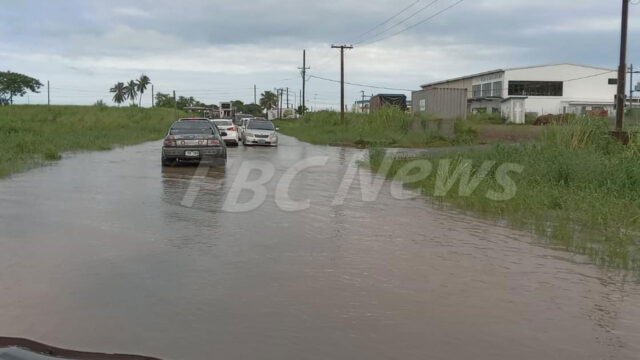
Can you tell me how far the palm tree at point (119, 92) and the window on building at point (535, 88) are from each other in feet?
249

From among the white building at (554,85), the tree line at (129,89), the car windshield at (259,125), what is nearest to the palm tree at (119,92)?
the tree line at (129,89)

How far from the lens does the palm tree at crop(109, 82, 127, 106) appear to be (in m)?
121

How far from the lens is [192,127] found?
20703mm

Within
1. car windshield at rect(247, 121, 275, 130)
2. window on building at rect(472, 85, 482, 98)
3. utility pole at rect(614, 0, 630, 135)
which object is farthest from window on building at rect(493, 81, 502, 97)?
utility pole at rect(614, 0, 630, 135)

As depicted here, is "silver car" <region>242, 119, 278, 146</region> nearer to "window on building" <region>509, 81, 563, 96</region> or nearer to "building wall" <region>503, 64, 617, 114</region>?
"building wall" <region>503, 64, 617, 114</region>

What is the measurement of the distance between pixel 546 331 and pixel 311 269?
2.75 metres

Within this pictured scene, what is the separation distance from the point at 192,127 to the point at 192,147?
157 cm

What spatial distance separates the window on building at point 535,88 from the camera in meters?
77.3

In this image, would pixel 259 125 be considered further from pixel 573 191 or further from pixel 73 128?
pixel 573 191

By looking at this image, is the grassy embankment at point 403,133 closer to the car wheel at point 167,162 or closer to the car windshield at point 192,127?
the car windshield at point 192,127

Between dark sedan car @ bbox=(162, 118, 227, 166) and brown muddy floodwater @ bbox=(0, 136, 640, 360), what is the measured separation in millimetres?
8148

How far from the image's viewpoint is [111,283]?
636 centimetres

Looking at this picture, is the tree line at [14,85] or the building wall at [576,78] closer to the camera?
the building wall at [576,78]

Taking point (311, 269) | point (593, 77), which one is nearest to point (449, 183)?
point (311, 269)
